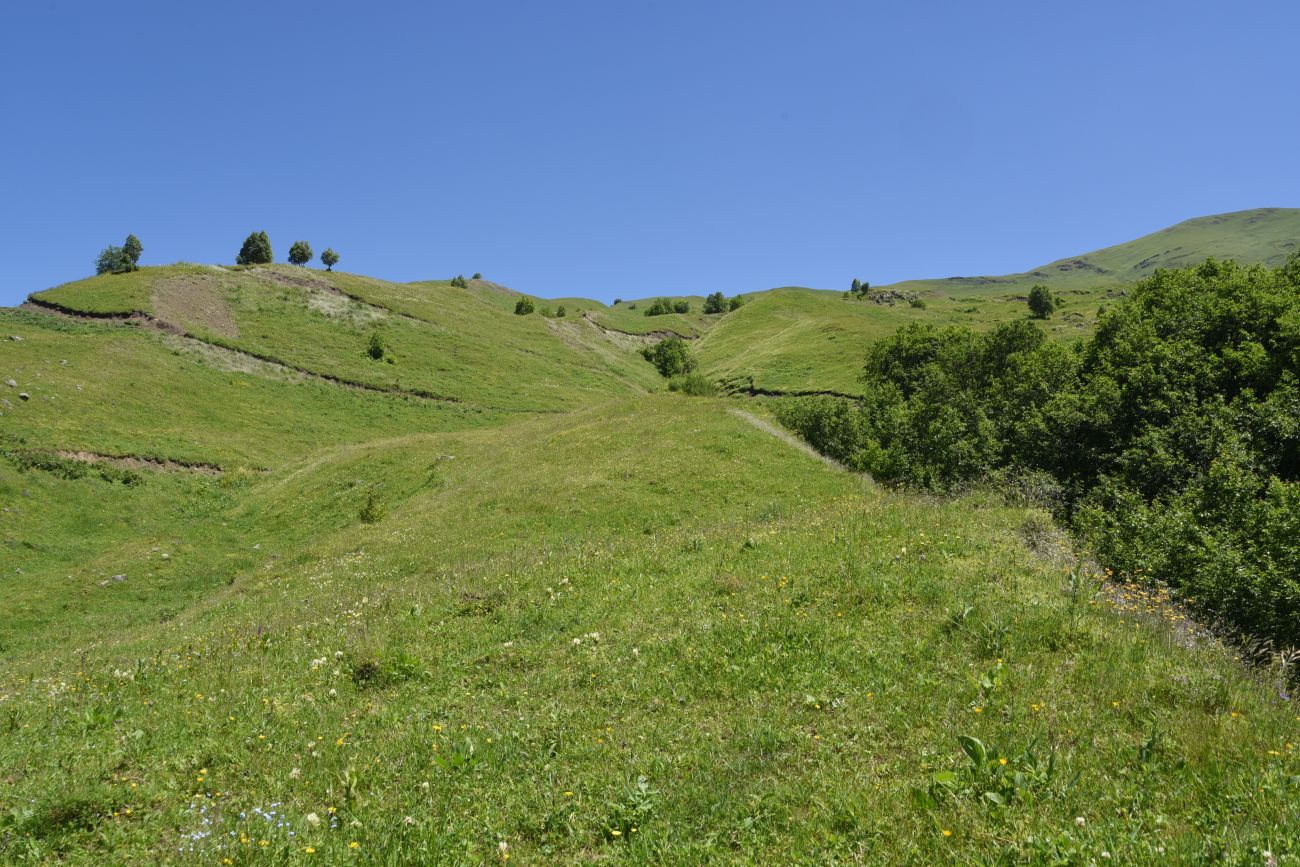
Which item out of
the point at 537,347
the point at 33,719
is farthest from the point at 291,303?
the point at 33,719

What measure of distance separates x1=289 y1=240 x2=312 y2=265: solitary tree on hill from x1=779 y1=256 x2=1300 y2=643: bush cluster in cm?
11965

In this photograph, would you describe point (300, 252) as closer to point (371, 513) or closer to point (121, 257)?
point (121, 257)

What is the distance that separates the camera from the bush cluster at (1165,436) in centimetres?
1295

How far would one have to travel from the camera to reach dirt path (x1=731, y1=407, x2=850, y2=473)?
34344 mm

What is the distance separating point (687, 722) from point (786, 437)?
30.9 metres

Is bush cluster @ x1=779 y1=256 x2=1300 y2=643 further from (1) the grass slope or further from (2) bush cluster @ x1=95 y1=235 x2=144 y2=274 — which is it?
(2) bush cluster @ x1=95 y1=235 x2=144 y2=274

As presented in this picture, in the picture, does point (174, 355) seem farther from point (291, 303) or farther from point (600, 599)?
point (600, 599)

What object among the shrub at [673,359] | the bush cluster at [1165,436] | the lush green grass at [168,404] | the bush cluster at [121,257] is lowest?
the bush cluster at [1165,436]

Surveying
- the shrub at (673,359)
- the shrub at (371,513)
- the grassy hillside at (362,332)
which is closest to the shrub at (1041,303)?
the shrub at (673,359)

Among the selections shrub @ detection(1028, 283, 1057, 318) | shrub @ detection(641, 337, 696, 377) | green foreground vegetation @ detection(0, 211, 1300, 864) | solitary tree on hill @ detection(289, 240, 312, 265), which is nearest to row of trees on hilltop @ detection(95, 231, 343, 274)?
solitary tree on hill @ detection(289, 240, 312, 265)

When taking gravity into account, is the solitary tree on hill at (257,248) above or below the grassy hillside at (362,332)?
above

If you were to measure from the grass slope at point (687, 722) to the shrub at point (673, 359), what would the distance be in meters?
100

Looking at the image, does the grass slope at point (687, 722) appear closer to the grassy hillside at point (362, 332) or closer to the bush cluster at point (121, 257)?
the grassy hillside at point (362, 332)

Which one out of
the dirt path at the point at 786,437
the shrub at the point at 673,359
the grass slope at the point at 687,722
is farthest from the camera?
the shrub at the point at 673,359
